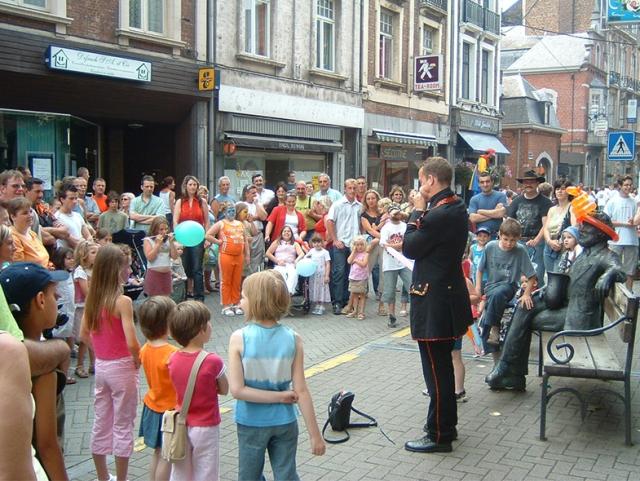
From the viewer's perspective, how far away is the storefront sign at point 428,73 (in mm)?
24141

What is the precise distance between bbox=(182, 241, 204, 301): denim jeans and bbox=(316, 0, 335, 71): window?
10444 millimetres

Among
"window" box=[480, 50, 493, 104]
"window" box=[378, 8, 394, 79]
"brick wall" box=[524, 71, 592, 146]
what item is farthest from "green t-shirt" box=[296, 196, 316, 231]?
"brick wall" box=[524, 71, 592, 146]

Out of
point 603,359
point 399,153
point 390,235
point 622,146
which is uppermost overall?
point 399,153

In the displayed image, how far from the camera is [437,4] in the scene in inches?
1016

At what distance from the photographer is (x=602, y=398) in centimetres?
635

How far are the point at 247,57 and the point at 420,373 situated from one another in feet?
38.7

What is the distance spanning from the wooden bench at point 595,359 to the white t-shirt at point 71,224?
5.51 metres

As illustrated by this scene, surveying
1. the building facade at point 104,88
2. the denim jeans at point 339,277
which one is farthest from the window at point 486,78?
the denim jeans at point 339,277

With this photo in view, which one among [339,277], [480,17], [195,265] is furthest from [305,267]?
[480,17]

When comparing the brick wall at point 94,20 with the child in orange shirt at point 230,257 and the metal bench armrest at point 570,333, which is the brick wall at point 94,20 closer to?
the child in orange shirt at point 230,257

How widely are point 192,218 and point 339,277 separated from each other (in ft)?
8.03

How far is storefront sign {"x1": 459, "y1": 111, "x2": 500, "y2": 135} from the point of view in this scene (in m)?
28.2

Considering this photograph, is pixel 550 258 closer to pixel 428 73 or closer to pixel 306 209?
pixel 306 209

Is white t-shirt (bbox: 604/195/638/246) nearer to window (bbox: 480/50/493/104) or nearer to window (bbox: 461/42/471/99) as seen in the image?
window (bbox: 461/42/471/99)
